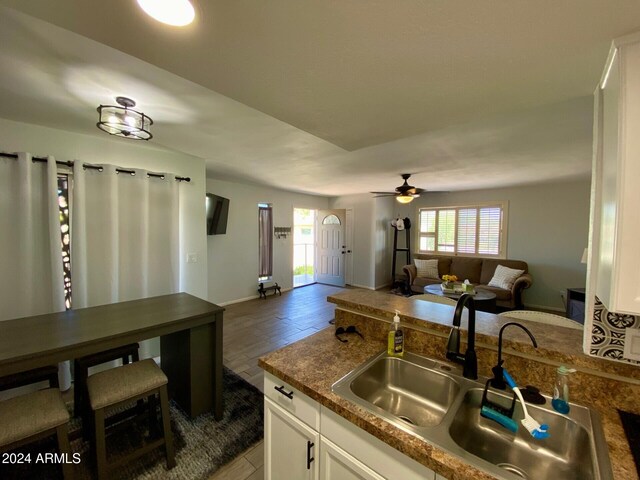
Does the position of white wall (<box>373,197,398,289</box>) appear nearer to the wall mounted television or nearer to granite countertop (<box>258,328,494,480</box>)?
the wall mounted television

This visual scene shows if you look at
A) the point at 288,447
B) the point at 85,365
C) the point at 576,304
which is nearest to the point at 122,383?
the point at 85,365

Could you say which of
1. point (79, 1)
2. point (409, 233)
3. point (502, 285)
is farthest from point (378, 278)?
point (79, 1)

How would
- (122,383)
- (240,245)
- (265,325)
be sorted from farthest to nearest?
(240,245) → (265,325) → (122,383)

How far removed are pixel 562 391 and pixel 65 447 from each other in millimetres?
2273

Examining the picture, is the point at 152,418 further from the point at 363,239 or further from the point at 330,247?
the point at 330,247

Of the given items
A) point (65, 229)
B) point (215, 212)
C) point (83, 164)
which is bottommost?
point (65, 229)

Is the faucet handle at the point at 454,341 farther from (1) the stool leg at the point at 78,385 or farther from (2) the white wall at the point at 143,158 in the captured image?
(2) the white wall at the point at 143,158

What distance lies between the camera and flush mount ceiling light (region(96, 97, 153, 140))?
67.2 inches

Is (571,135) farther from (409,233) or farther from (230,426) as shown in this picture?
(409,233)

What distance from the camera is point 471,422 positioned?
3.41 ft

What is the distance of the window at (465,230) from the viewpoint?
17.8 ft

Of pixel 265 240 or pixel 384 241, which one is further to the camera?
pixel 384 241

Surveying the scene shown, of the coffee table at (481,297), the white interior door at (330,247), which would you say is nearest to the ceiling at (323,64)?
the coffee table at (481,297)

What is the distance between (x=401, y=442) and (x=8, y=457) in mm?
2225
